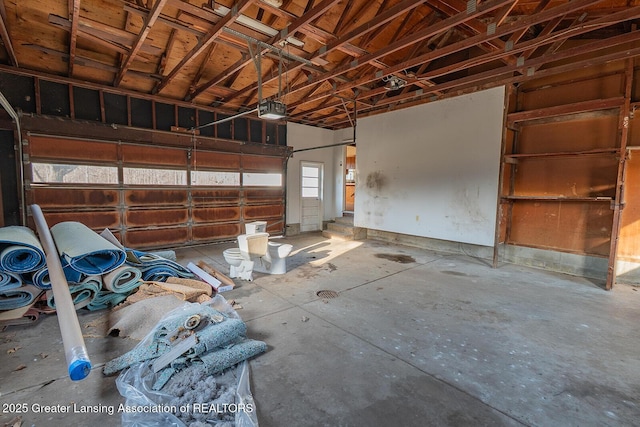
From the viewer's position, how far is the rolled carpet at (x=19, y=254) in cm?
254

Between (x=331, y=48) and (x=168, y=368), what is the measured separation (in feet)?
12.9

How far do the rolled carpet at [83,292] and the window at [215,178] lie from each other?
3.59 metres

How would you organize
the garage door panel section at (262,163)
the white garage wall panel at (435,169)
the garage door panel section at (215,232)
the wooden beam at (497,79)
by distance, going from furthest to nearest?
the garage door panel section at (262,163)
the garage door panel section at (215,232)
the white garage wall panel at (435,169)
the wooden beam at (497,79)

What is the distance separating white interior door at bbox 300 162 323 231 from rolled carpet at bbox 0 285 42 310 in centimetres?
600

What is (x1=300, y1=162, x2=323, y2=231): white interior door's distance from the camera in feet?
27.2

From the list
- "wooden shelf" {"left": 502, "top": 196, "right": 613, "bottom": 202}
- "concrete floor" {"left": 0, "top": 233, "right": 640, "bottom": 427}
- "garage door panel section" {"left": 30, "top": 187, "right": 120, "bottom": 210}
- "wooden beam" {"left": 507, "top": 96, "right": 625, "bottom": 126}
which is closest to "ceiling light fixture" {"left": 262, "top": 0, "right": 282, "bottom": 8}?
"concrete floor" {"left": 0, "top": 233, "right": 640, "bottom": 427}

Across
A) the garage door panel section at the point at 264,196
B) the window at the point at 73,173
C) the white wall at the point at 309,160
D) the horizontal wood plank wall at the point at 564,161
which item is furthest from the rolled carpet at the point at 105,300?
the horizontal wood plank wall at the point at 564,161

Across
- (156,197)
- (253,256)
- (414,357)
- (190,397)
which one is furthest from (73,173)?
(414,357)

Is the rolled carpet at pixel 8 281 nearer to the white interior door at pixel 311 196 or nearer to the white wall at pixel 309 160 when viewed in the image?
the white wall at pixel 309 160

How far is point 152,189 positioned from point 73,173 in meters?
1.24

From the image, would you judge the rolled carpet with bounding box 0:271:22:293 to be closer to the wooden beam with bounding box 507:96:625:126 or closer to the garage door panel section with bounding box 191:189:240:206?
the garage door panel section with bounding box 191:189:240:206

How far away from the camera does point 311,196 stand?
846 cm

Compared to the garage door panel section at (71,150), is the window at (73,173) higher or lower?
lower

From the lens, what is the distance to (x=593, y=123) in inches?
171
